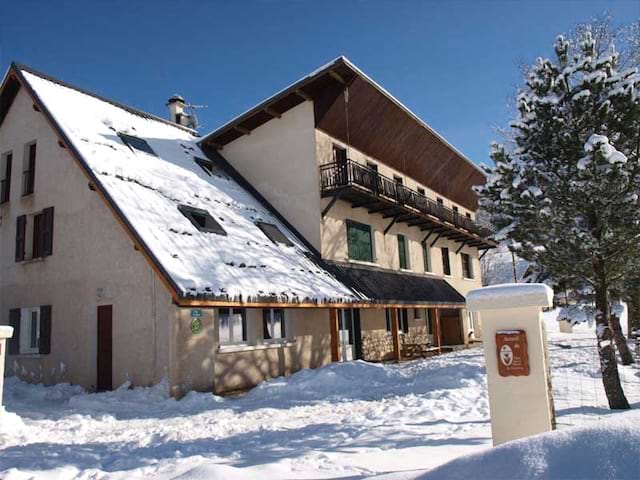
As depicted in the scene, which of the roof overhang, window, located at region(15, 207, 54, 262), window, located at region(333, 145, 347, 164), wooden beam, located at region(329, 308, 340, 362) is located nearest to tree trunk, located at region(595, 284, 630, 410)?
wooden beam, located at region(329, 308, 340, 362)

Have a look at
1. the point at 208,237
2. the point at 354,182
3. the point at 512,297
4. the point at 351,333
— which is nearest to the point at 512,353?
the point at 512,297

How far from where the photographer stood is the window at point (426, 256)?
2698 centimetres

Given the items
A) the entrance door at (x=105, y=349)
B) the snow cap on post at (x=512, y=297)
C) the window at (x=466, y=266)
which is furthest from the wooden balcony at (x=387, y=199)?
the snow cap on post at (x=512, y=297)

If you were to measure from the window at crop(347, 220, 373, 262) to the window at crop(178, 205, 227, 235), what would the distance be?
643 centimetres

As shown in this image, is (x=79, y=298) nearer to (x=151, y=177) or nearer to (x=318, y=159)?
(x=151, y=177)

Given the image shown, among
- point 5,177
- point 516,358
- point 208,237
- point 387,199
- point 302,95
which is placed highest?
point 302,95

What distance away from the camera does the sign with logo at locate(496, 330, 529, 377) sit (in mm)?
5590

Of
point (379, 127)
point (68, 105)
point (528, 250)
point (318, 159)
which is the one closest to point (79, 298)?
point (68, 105)

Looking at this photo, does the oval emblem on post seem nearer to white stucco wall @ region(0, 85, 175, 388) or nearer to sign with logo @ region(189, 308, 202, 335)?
sign with logo @ region(189, 308, 202, 335)

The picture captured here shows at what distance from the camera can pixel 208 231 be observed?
14906mm

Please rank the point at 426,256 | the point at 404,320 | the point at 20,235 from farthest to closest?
the point at 426,256
the point at 404,320
the point at 20,235

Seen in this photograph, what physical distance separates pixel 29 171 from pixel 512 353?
1696 centimetres

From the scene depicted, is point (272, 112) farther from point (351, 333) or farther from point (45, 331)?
point (45, 331)

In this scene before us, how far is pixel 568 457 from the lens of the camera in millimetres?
3113
